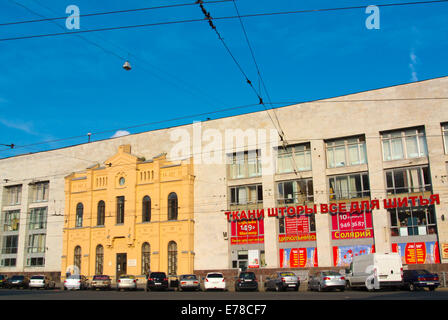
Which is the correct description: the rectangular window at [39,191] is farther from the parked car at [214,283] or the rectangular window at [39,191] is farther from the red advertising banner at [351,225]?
the red advertising banner at [351,225]

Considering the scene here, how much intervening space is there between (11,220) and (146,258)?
22399 millimetres

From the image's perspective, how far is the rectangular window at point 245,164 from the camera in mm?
41531

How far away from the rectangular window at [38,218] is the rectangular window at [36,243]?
107cm

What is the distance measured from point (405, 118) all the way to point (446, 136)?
3326 mm

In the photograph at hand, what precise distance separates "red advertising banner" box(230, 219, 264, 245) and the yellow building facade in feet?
13.9

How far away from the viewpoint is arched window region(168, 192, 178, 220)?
4350 cm

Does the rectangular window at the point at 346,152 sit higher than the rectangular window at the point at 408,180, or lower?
higher

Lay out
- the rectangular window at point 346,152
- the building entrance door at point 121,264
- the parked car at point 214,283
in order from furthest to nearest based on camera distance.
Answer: the building entrance door at point 121,264 → the rectangular window at point 346,152 → the parked car at point 214,283

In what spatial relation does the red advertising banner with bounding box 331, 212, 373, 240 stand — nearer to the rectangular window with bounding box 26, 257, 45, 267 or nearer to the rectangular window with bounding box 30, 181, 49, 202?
the rectangular window with bounding box 26, 257, 45, 267

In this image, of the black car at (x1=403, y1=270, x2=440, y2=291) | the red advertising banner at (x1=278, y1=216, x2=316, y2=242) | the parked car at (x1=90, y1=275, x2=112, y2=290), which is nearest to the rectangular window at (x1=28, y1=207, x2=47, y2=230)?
the parked car at (x1=90, y1=275, x2=112, y2=290)

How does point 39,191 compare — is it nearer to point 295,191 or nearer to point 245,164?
point 245,164

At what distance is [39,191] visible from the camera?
54312 mm

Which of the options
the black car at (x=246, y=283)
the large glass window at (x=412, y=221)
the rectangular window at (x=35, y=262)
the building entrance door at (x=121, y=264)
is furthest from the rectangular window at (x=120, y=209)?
the large glass window at (x=412, y=221)
